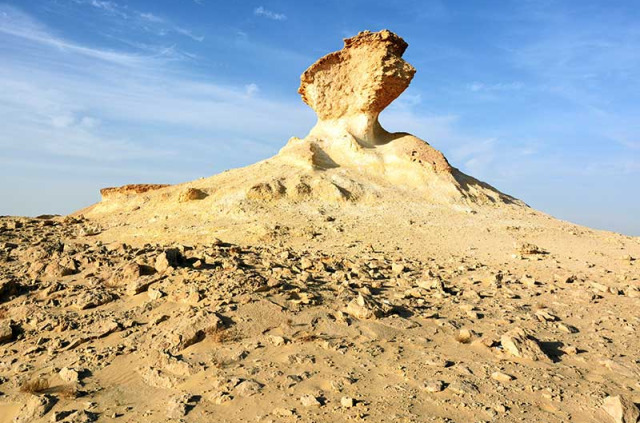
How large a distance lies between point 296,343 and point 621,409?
3.22 m

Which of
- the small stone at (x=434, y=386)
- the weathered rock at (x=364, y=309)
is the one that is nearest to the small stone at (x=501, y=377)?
the small stone at (x=434, y=386)

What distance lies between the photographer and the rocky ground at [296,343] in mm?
4047

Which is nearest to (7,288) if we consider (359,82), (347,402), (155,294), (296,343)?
(155,294)

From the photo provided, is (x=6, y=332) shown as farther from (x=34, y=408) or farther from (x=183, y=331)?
(x=183, y=331)

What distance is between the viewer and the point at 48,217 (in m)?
18.5

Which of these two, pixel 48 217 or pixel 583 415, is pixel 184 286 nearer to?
pixel 583 415

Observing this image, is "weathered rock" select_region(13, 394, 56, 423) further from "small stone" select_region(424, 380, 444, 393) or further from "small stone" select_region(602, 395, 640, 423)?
"small stone" select_region(602, 395, 640, 423)

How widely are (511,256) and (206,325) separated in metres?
8.75

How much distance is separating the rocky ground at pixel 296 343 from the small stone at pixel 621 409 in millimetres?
13

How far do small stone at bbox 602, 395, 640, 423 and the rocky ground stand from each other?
1 centimetres

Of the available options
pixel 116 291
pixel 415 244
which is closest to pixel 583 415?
pixel 116 291

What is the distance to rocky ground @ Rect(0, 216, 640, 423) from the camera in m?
4.05

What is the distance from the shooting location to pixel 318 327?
5.49 metres

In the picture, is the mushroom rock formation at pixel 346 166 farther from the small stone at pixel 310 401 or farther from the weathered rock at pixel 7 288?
the small stone at pixel 310 401
